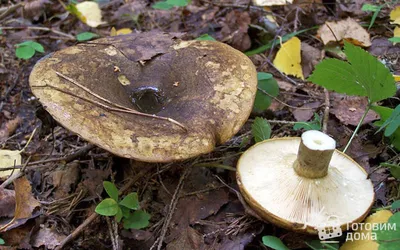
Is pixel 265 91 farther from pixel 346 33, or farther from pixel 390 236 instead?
pixel 390 236

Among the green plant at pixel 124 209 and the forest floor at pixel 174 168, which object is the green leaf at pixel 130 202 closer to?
the green plant at pixel 124 209

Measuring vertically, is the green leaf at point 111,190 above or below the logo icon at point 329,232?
below

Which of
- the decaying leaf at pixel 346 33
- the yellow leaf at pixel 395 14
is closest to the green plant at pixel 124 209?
the decaying leaf at pixel 346 33

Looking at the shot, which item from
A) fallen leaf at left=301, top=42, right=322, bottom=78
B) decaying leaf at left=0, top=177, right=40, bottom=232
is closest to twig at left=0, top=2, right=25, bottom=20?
decaying leaf at left=0, top=177, right=40, bottom=232

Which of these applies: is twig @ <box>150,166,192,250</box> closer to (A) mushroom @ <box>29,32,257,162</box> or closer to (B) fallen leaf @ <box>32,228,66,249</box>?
(A) mushroom @ <box>29,32,257,162</box>

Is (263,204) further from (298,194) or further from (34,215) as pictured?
(34,215)

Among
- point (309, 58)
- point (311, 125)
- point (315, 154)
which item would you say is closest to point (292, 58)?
point (309, 58)
